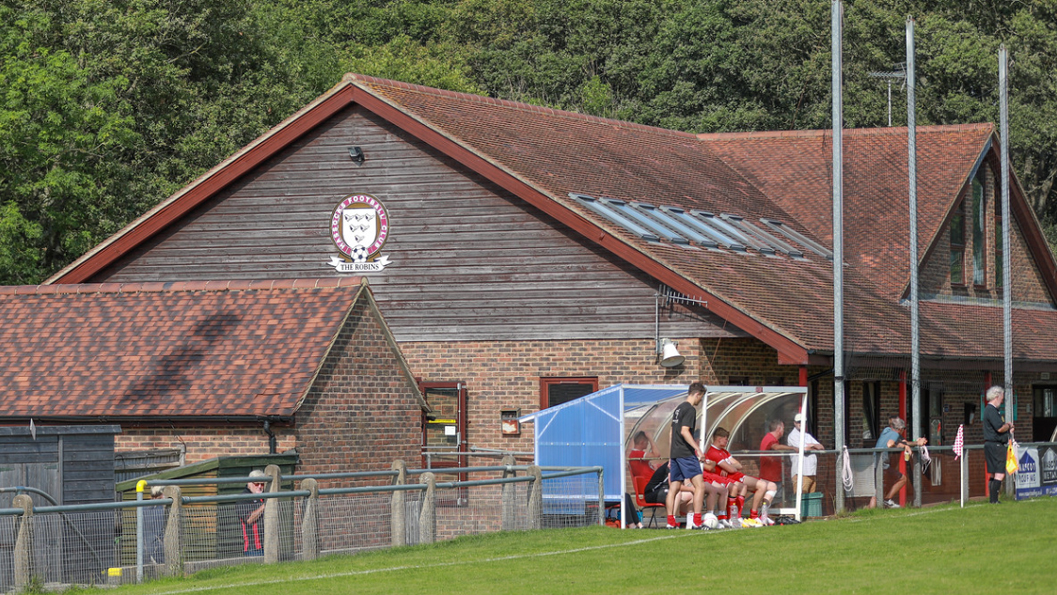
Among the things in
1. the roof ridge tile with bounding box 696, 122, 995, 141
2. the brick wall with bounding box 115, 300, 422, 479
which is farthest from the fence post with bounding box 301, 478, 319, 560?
the roof ridge tile with bounding box 696, 122, 995, 141

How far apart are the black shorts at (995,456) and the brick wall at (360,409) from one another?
795cm

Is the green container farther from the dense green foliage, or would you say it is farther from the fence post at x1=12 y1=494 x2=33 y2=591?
the dense green foliage

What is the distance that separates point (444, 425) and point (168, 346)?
509cm

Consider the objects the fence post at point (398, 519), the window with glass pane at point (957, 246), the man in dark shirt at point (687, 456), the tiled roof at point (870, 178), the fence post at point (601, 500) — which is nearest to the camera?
the fence post at point (398, 519)

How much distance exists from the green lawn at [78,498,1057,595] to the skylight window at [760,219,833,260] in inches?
489

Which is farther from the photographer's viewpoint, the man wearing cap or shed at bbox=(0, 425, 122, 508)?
the man wearing cap

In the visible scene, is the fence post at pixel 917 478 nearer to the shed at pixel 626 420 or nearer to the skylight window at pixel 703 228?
the shed at pixel 626 420

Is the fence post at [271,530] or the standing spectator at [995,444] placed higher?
the standing spectator at [995,444]

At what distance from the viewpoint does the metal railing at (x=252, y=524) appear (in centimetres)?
1473

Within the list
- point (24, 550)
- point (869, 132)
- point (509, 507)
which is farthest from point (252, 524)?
point (869, 132)

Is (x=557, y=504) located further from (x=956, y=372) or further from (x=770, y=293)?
(x=956, y=372)

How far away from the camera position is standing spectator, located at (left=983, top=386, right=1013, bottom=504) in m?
22.4

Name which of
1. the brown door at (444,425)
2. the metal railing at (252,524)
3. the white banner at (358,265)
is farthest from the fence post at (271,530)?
the white banner at (358,265)

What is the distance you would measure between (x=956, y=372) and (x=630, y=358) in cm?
936
